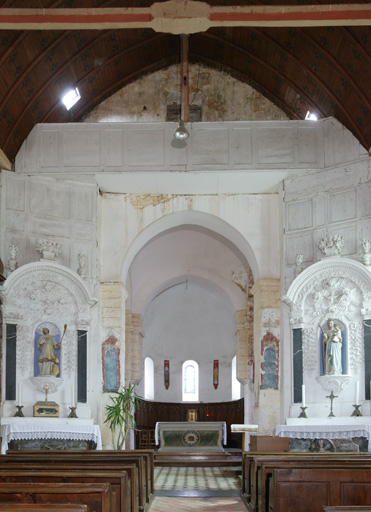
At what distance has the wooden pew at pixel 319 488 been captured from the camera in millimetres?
8852

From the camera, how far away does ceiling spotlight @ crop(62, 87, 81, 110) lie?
57.0 feet

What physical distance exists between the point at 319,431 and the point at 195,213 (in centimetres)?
618

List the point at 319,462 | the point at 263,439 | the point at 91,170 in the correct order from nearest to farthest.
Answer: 1. the point at 319,462
2. the point at 263,439
3. the point at 91,170

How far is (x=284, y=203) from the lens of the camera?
1702 cm

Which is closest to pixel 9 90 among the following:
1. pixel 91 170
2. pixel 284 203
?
pixel 91 170

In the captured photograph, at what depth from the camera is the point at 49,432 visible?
15.0 meters

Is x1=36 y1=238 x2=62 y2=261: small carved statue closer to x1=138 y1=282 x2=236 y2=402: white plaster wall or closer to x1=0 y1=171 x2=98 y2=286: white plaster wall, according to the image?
x1=0 y1=171 x2=98 y2=286: white plaster wall

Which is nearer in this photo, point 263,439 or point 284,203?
point 263,439

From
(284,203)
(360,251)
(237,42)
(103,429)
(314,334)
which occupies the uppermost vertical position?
(237,42)

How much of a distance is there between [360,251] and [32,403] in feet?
24.8

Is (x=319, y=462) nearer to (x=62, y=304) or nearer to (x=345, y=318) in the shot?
(x=345, y=318)

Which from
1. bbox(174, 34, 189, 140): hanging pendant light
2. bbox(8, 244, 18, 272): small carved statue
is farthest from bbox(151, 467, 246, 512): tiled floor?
bbox(174, 34, 189, 140): hanging pendant light

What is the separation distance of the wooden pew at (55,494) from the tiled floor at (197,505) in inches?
167

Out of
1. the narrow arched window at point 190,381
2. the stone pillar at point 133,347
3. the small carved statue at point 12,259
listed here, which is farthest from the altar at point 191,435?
the narrow arched window at point 190,381
